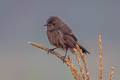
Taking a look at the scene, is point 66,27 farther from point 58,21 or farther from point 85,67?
point 85,67

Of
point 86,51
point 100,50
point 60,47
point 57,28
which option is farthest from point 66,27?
point 100,50

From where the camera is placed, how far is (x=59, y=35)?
9.68 feet

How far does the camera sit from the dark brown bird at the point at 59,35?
9.29ft

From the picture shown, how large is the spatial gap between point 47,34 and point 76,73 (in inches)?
77.0

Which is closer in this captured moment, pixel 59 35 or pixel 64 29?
pixel 59 35

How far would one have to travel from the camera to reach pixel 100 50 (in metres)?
1.11

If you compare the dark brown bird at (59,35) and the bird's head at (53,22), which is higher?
the bird's head at (53,22)

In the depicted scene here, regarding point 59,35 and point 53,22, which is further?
point 53,22

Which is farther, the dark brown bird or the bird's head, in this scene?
the bird's head

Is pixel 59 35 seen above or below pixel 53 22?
below

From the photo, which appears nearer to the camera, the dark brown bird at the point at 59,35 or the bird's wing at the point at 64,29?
the dark brown bird at the point at 59,35

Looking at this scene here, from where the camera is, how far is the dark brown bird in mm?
2830

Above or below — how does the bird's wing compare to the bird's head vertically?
below

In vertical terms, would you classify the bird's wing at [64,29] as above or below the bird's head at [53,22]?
below
